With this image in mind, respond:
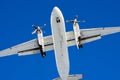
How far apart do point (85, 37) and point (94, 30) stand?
1863 mm

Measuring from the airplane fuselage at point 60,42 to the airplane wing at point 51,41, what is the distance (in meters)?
5.65

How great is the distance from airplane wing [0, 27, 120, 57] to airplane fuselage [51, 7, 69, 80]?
222 inches

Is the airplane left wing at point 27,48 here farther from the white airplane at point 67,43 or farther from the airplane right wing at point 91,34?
the airplane right wing at point 91,34

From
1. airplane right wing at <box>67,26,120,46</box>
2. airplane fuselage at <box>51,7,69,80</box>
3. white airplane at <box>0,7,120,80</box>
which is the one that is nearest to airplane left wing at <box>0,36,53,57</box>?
white airplane at <box>0,7,120,80</box>

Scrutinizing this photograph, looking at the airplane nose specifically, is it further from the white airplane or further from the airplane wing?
the airplane wing

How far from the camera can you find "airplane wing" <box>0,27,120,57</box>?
194 ft

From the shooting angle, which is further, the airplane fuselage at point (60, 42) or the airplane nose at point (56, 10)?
the airplane fuselage at point (60, 42)

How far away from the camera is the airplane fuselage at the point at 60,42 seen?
50625mm

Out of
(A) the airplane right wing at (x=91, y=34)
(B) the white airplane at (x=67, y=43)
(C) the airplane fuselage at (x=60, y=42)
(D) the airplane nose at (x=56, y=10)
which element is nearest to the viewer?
(D) the airplane nose at (x=56, y=10)

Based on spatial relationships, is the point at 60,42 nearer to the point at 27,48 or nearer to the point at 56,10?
the point at 56,10

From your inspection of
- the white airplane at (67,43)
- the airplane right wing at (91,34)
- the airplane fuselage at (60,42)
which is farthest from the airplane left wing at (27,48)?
the airplane fuselage at (60,42)

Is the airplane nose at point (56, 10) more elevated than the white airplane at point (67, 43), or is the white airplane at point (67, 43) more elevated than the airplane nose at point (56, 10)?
the airplane nose at point (56, 10)

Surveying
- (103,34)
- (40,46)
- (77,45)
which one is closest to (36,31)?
(40,46)

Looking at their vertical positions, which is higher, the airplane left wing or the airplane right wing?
the airplane right wing
